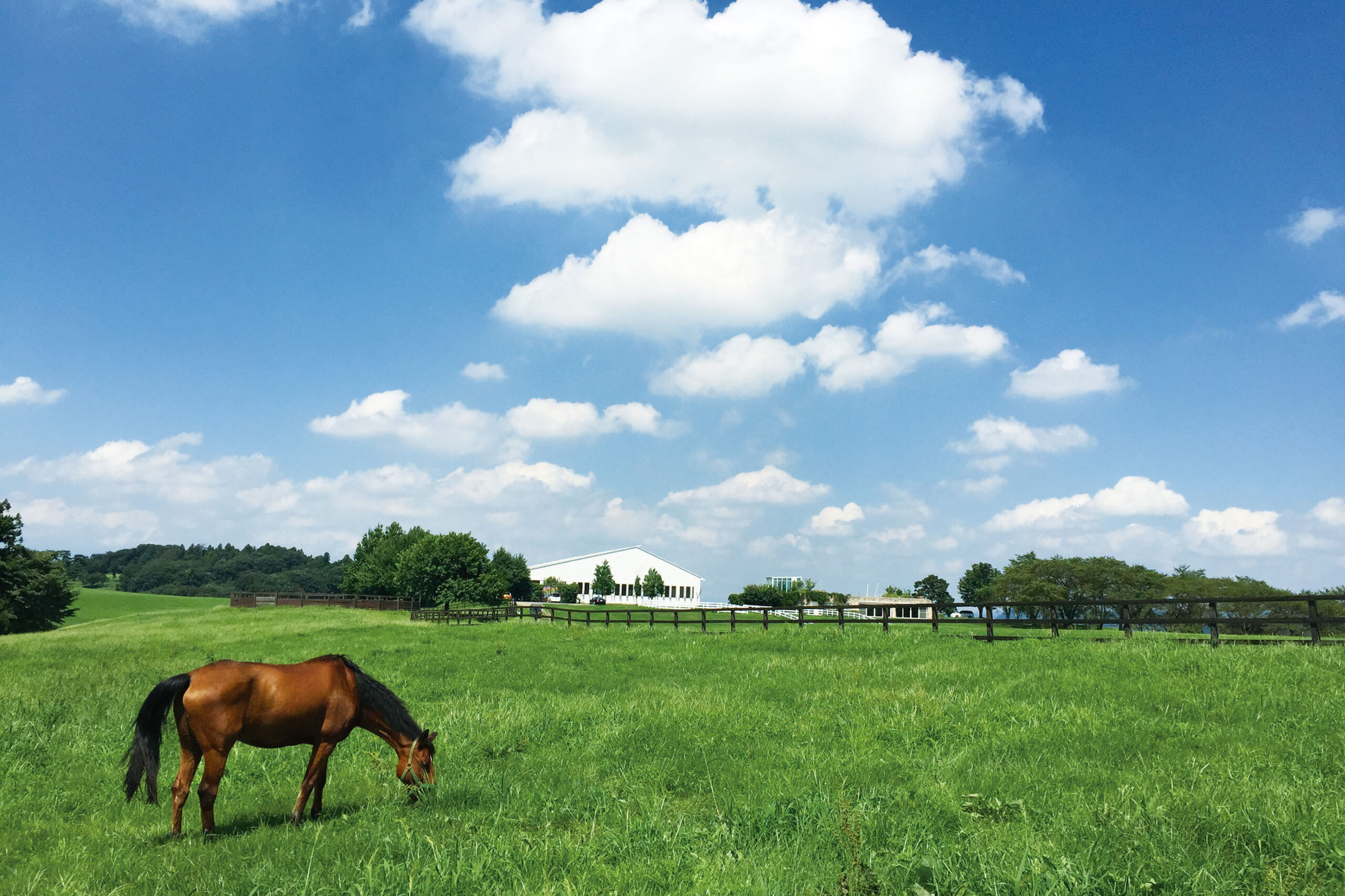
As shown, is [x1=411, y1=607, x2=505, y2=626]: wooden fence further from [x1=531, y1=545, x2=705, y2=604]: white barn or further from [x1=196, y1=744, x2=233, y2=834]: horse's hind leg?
[x1=531, y1=545, x2=705, y2=604]: white barn

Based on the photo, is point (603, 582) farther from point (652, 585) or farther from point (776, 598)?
point (776, 598)

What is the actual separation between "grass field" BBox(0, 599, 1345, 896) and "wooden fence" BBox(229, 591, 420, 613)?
5342 cm

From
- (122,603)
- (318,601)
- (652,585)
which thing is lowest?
(122,603)

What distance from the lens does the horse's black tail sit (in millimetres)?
6125

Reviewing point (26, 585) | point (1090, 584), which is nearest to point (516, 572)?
point (26, 585)

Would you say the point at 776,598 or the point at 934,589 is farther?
the point at 934,589

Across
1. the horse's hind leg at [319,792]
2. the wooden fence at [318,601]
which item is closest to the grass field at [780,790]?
the horse's hind leg at [319,792]

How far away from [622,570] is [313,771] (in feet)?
451

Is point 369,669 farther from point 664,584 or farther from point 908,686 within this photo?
point 664,584

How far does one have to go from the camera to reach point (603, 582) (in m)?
131

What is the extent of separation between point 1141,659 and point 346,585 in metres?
114

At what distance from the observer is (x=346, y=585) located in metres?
110

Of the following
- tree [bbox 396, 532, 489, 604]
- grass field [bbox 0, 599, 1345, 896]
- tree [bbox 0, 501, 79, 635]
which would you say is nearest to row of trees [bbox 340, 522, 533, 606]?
tree [bbox 396, 532, 489, 604]

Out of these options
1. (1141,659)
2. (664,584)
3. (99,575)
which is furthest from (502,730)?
(99,575)
